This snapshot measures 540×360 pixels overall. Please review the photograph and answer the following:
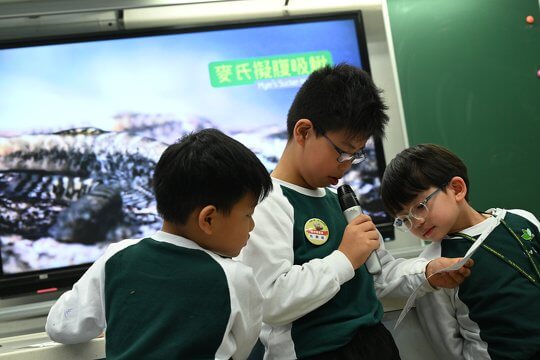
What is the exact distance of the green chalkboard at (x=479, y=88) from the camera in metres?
3.14

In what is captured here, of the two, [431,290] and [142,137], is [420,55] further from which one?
[431,290]

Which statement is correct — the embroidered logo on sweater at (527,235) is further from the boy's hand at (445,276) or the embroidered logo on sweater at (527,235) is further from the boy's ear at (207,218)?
the boy's ear at (207,218)

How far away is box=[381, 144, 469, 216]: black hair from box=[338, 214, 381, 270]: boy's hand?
0.27m

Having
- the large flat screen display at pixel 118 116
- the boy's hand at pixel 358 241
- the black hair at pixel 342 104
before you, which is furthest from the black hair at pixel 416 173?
the large flat screen display at pixel 118 116

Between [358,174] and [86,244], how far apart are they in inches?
56.1

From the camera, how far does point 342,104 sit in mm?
1508

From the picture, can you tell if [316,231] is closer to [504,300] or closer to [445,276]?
[445,276]

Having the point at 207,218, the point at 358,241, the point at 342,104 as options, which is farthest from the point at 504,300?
the point at 207,218

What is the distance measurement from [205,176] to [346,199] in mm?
483

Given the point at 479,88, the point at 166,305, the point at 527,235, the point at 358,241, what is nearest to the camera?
the point at 166,305

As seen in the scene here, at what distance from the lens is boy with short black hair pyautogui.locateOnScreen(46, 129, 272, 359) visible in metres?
1.07

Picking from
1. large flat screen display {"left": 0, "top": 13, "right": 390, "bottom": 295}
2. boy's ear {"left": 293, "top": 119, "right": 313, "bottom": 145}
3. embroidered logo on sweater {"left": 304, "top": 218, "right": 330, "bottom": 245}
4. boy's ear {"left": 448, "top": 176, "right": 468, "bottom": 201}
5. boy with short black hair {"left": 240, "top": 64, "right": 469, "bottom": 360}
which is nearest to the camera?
boy with short black hair {"left": 240, "top": 64, "right": 469, "bottom": 360}

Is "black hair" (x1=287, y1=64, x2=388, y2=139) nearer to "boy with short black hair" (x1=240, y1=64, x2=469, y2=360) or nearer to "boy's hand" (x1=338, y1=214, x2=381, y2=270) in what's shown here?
"boy with short black hair" (x1=240, y1=64, x2=469, y2=360)

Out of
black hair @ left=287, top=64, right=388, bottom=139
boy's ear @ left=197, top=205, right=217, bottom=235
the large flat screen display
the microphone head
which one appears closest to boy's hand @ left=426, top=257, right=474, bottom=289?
the microphone head
